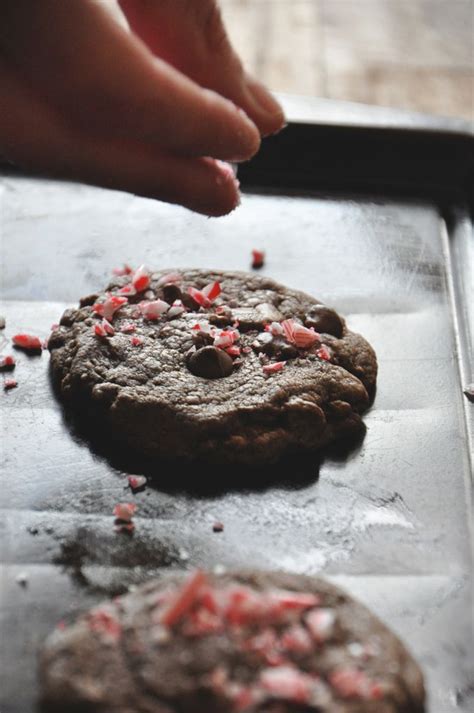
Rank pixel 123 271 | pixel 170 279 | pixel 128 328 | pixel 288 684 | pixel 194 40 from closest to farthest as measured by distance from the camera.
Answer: pixel 288 684, pixel 194 40, pixel 128 328, pixel 170 279, pixel 123 271

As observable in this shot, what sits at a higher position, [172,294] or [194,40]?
[194,40]

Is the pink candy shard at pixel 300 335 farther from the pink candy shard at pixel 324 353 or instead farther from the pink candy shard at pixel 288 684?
the pink candy shard at pixel 288 684

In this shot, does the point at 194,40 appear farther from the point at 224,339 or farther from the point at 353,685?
the point at 353,685

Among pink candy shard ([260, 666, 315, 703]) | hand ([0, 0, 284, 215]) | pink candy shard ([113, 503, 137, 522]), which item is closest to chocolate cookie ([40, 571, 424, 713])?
pink candy shard ([260, 666, 315, 703])

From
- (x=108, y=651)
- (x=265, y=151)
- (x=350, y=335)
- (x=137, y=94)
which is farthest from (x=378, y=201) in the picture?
(x=108, y=651)

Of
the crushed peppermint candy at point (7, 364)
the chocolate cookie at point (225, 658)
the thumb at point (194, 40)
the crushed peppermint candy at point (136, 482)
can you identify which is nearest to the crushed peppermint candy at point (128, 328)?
the crushed peppermint candy at point (7, 364)

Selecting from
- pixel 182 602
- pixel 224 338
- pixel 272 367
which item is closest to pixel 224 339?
pixel 224 338

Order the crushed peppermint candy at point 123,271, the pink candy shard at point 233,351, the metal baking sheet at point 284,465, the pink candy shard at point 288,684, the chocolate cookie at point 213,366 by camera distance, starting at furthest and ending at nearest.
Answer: the crushed peppermint candy at point 123,271
the pink candy shard at point 233,351
the chocolate cookie at point 213,366
the metal baking sheet at point 284,465
the pink candy shard at point 288,684
